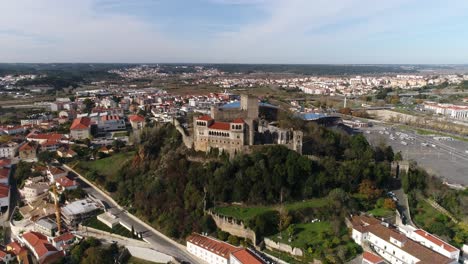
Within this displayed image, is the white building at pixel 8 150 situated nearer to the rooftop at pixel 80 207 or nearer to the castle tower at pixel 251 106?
the rooftop at pixel 80 207

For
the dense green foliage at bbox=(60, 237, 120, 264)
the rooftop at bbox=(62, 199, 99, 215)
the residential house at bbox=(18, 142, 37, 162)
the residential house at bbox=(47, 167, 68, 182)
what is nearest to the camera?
the dense green foliage at bbox=(60, 237, 120, 264)

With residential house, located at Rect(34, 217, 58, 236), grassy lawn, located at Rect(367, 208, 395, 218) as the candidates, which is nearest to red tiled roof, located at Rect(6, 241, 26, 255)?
residential house, located at Rect(34, 217, 58, 236)

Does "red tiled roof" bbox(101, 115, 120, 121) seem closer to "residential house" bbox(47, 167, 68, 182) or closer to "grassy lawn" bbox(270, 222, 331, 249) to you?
"residential house" bbox(47, 167, 68, 182)

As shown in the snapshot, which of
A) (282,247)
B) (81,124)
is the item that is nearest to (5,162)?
(81,124)

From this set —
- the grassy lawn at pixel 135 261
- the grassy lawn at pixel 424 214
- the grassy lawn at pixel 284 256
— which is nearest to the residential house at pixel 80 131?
the grassy lawn at pixel 135 261

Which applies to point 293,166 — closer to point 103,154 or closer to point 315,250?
point 315,250
